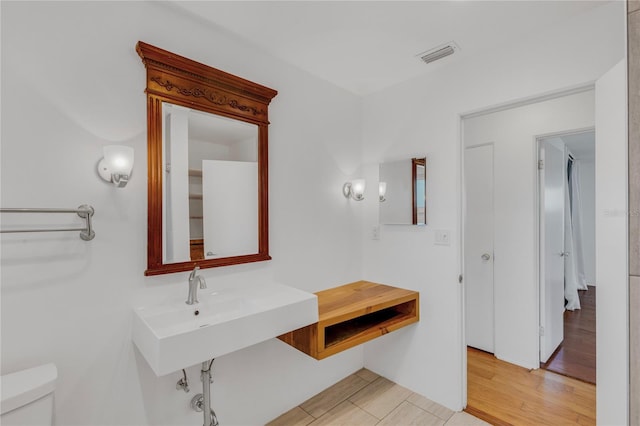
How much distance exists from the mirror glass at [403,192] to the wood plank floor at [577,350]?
1.84 metres

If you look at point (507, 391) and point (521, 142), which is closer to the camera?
point (507, 391)

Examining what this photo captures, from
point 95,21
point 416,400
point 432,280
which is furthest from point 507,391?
point 95,21

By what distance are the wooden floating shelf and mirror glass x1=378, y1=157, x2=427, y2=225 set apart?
22.4 inches

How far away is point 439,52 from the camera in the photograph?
203 cm

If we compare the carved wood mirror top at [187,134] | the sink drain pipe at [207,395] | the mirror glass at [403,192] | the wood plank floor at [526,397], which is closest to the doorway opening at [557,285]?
the wood plank floor at [526,397]

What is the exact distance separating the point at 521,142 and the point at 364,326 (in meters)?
2.14

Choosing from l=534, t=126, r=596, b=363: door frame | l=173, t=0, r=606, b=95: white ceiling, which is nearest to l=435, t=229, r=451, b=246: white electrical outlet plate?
l=534, t=126, r=596, b=363: door frame

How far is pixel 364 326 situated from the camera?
2119mm

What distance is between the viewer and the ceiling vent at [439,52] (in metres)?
1.96

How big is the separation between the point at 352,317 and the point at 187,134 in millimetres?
1447

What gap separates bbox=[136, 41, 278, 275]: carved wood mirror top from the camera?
154 centimetres

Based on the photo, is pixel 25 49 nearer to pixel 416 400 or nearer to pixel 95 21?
pixel 95 21

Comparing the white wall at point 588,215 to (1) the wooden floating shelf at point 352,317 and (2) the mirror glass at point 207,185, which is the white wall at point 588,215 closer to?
(1) the wooden floating shelf at point 352,317

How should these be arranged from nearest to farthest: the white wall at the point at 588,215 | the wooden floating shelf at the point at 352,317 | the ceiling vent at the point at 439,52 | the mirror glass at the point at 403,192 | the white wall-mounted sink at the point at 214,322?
1. the white wall-mounted sink at the point at 214,322
2. the wooden floating shelf at the point at 352,317
3. the ceiling vent at the point at 439,52
4. the mirror glass at the point at 403,192
5. the white wall at the point at 588,215
